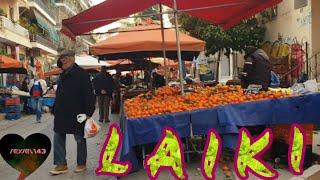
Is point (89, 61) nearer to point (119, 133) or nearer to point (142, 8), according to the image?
point (142, 8)

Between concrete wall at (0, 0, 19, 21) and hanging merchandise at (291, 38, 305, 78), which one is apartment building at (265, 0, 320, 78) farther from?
concrete wall at (0, 0, 19, 21)

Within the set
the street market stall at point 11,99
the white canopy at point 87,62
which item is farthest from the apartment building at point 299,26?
the street market stall at point 11,99

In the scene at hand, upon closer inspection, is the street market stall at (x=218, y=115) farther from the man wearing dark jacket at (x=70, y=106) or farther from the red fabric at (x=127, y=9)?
the red fabric at (x=127, y=9)

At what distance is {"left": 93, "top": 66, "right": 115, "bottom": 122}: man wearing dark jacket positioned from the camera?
1572 cm

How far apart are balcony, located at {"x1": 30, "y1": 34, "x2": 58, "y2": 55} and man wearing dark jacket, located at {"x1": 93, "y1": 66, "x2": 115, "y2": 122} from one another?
98.5 ft

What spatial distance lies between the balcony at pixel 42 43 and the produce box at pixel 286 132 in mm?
39084

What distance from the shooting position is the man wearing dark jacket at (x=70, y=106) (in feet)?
24.9

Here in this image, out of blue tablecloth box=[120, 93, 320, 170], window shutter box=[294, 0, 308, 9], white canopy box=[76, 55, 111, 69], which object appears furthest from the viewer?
white canopy box=[76, 55, 111, 69]

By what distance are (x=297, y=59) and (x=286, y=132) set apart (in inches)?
362

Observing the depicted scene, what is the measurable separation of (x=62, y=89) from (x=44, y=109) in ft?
57.0

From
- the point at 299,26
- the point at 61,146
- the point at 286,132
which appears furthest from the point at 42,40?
the point at 286,132

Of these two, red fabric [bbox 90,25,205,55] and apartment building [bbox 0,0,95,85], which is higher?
apartment building [bbox 0,0,95,85]

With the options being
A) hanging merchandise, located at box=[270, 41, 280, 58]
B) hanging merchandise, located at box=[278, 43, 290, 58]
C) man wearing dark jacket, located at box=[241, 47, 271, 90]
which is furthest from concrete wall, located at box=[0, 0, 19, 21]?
man wearing dark jacket, located at box=[241, 47, 271, 90]

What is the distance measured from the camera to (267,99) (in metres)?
7.54
